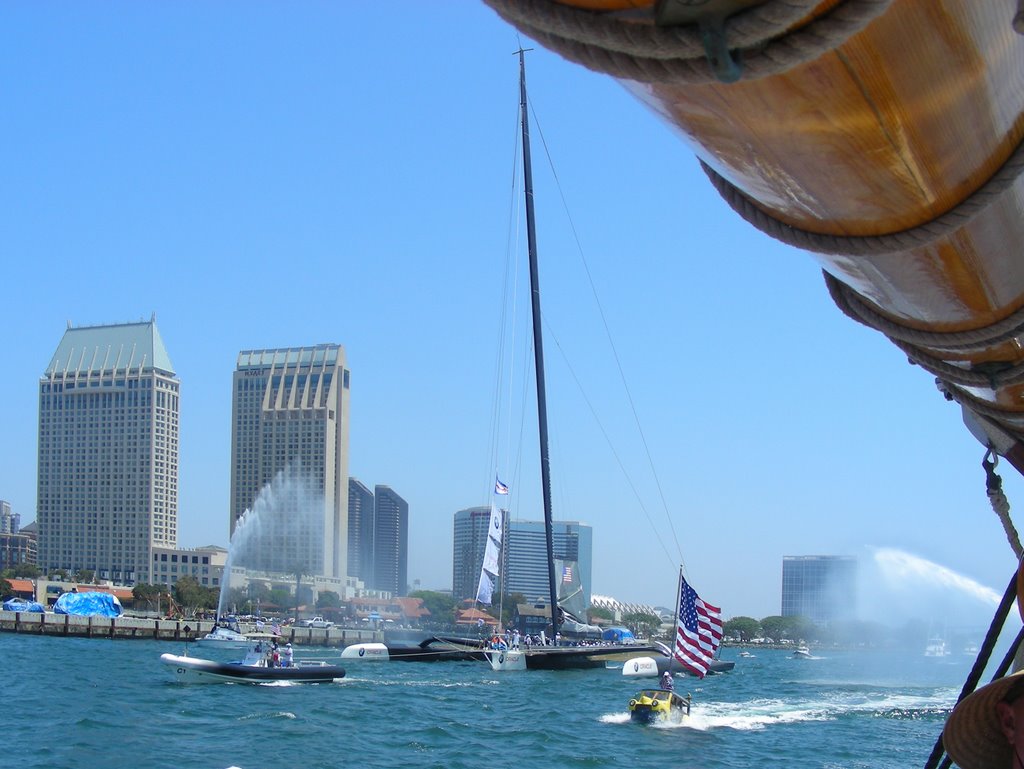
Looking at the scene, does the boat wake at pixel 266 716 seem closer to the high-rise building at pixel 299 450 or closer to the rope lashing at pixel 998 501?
the rope lashing at pixel 998 501

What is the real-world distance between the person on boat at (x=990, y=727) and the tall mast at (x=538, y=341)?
160 feet

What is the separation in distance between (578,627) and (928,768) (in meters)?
64.3

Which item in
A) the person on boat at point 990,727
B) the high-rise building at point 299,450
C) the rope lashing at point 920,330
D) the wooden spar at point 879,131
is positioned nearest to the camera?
the wooden spar at point 879,131

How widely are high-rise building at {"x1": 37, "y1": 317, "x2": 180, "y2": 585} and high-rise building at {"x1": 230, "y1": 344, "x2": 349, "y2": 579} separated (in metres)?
14.6

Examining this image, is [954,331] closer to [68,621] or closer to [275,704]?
[275,704]

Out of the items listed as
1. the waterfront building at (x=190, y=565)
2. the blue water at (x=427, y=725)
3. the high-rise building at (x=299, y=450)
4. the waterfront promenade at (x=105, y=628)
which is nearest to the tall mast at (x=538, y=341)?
the blue water at (x=427, y=725)

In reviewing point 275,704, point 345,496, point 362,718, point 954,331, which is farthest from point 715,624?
point 345,496

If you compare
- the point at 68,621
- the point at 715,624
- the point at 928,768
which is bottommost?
the point at 68,621

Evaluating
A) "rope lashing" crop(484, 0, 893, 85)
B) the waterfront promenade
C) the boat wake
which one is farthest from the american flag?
the waterfront promenade

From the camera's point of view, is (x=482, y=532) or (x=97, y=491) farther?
(x=482, y=532)

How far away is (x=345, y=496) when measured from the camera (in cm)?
18875

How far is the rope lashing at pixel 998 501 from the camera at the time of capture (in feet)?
12.1

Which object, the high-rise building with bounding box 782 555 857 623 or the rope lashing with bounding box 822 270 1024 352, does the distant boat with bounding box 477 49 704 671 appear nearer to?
the rope lashing with bounding box 822 270 1024 352

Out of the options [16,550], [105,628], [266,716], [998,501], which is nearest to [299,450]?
[16,550]
